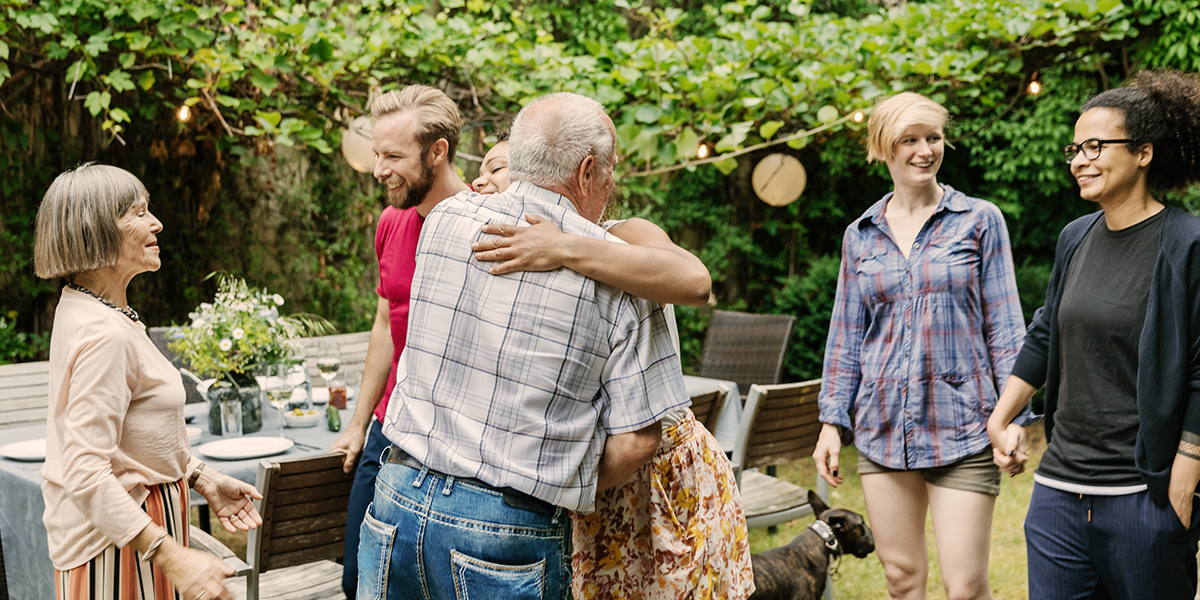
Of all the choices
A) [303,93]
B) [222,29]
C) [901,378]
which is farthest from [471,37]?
[901,378]

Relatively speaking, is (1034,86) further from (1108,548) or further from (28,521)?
(28,521)

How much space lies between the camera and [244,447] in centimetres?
271

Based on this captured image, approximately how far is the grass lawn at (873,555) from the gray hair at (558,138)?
2601 mm

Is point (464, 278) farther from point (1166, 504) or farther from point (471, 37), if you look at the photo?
point (471, 37)

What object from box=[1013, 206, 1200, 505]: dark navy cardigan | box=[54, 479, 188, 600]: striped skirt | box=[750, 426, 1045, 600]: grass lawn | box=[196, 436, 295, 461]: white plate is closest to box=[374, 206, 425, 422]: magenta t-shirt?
box=[196, 436, 295, 461]: white plate

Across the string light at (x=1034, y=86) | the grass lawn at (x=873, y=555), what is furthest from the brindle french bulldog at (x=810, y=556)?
the string light at (x=1034, y=86)

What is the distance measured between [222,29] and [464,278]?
12.2 ft

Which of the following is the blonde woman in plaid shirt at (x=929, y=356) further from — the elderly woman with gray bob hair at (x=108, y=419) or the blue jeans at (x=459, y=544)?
the elderly woman with gray bob hair at (x=108, y=419)

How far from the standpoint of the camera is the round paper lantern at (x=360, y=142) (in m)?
4.55

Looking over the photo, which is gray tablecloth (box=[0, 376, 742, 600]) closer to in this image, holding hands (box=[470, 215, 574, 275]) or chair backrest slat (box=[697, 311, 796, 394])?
holding hands (box=[470, 215, 574, 275])

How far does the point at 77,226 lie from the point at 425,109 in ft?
3.03

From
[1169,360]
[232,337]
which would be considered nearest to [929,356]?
[1169,360]

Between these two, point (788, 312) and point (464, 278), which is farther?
point (788, 312)

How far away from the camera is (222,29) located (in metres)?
4.36
